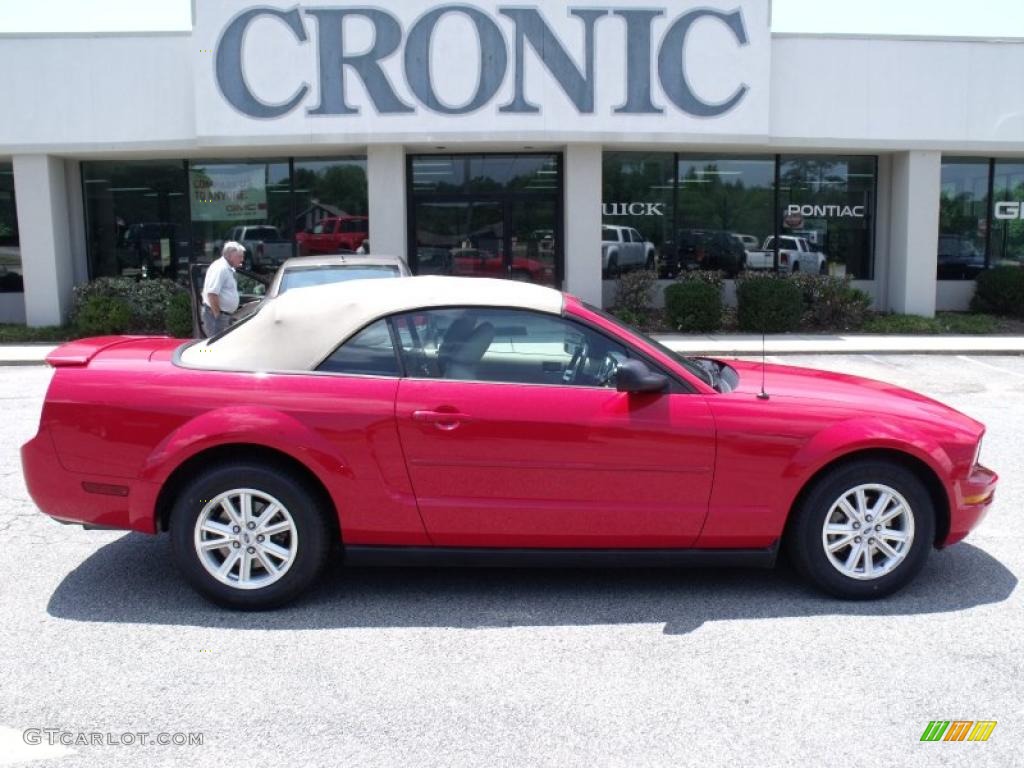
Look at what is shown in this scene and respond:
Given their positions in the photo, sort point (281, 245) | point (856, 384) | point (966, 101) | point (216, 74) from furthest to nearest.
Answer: point (281, 245), point (966, 101), point (216, 74), point (856, 384)

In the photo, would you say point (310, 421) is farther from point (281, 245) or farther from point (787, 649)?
point (281, 245)

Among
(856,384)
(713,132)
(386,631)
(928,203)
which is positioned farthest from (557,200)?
(386,631)

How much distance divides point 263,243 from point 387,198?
3137 mm

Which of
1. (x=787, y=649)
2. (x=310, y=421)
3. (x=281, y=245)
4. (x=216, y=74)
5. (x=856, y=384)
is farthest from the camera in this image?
(x=281, y=245)

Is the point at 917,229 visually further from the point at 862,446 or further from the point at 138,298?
the point at 862,446

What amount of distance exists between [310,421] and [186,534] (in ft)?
2.62

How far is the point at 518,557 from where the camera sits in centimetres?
469

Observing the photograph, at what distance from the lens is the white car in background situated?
61.5 ft

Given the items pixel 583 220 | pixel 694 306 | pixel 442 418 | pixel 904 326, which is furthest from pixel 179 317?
pixel 442 418

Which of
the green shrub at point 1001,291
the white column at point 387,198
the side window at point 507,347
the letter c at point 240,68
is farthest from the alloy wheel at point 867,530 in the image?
the green shrub at point 1001,291

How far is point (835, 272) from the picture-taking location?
19281 millimetres

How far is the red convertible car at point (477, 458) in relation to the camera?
4.59 meters

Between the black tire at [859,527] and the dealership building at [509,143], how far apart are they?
40.2 ft

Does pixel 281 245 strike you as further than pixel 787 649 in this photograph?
Yes
